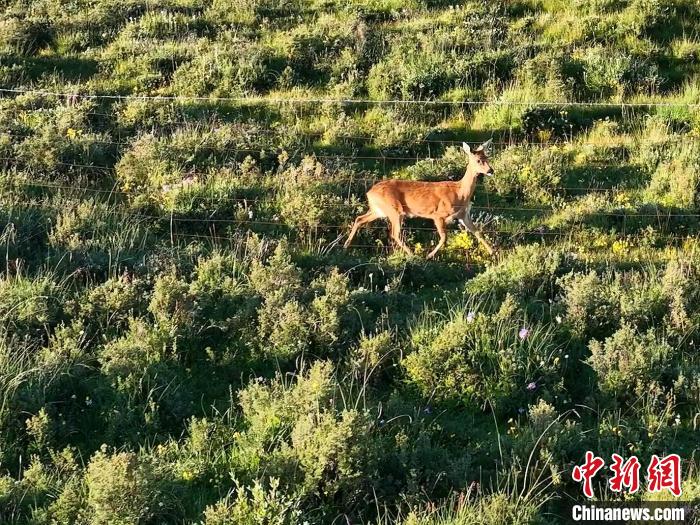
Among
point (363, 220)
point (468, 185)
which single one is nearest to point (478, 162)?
point (468, 185)

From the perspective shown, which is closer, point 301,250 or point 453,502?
point 453,502

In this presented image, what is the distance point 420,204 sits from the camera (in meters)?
9.80

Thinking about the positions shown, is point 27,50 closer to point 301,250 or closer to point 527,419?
point 301,250

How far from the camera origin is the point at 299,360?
7270 millimetres

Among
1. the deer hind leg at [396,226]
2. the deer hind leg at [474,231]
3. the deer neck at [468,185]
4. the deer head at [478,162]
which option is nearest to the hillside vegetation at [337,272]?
the deer hind leg at [474,231]

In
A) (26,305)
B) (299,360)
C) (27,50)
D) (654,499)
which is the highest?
(27,50)

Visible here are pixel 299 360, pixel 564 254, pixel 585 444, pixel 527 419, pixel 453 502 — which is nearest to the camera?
pixel 453 502

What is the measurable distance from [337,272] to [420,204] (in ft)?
6.16

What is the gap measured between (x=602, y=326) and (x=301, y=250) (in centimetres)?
354

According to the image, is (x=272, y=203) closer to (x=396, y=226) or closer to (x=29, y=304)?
(x=396, y=226)

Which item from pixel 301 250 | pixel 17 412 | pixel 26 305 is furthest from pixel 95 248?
pixel 17 412

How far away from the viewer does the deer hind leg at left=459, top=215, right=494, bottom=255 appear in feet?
31.1

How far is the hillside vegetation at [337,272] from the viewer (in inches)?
227

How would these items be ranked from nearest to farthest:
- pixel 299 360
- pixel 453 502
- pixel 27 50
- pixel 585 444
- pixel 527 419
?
pixel 453 502
pixel 585 444
pixel 527 419
pixel 299 360
pixel 27 50
